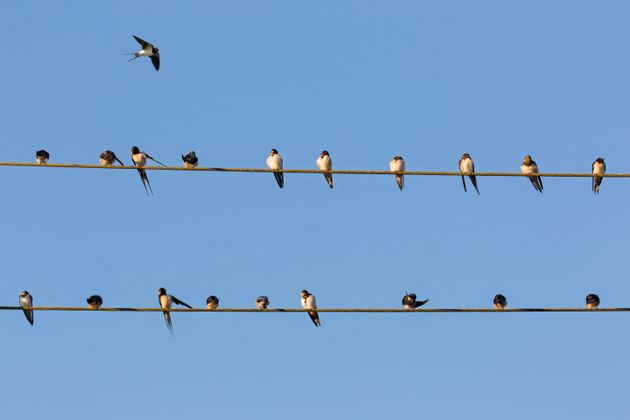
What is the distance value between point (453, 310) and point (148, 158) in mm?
10350

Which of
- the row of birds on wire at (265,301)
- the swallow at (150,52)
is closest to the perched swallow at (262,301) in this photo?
the row of birds on wire at (265,301)

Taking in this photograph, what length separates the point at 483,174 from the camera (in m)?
17.9

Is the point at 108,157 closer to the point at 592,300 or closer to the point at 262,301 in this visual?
the point at 262,301

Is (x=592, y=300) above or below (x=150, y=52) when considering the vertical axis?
below

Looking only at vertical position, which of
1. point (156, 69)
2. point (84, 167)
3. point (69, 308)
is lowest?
point (69, 308)

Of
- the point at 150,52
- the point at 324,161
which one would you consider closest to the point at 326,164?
the point at 324,161

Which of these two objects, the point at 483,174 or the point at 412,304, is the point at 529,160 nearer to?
the point at 412,304

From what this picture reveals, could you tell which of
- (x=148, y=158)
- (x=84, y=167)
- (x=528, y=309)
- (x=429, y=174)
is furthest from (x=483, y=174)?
(x=148, y=158)

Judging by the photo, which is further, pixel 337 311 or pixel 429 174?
pixel 429 174

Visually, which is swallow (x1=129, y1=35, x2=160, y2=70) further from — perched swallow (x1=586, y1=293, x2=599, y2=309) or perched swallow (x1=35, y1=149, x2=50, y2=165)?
perched swallow (x1=586, y1=293, x2=599, y2=309)

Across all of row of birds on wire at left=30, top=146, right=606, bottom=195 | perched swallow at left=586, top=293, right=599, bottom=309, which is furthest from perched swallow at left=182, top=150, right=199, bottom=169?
perched swallow at left=586, top=293, right=599, bottom=309

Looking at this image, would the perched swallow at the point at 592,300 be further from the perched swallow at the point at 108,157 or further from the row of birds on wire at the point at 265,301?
the perched swallow at the point at 108,157

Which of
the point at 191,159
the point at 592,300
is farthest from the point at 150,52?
the point at 592,300
